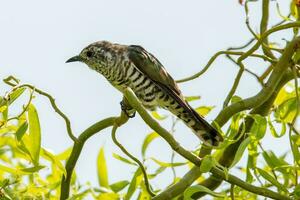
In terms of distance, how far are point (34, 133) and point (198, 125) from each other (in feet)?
4.04

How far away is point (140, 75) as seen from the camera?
4.80 m

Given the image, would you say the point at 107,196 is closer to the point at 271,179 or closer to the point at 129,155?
the point at 129,155

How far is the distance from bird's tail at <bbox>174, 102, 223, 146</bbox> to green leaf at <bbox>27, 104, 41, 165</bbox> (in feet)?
2.88

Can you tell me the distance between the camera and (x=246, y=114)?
3082 millimetres

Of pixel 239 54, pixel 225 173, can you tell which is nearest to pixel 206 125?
pixel 239 54

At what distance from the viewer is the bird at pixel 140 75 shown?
4.33 m

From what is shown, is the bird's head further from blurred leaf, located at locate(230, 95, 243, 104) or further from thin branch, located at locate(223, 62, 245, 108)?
blurred leaf, located at locate(230, 95, 243, 104)

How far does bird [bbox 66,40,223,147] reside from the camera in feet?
14.2

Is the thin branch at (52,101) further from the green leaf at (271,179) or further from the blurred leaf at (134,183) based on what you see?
the green leaf at (271,179)

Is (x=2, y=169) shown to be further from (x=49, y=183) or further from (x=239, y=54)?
(x=239, y=54)

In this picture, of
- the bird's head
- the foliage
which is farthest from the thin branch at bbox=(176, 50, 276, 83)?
the bird's head

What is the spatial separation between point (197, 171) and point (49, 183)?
0.98 metres

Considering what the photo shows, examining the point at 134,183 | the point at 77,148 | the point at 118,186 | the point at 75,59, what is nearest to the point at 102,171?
the point at 118,186

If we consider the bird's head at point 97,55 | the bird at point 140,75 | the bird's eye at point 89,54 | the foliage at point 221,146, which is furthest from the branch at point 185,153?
the bird's eye at point 89,54
